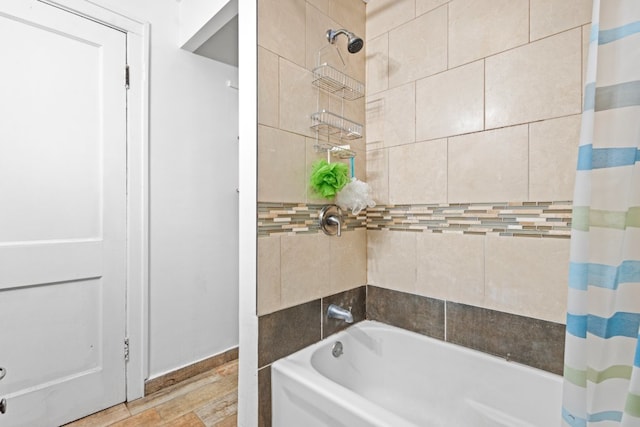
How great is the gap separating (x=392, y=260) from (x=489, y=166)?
67cm

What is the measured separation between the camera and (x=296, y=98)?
1384 mm

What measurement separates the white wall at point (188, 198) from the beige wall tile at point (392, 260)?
1.10 meters

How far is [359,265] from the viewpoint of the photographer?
171cm

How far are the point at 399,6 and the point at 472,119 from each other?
2.52 ft

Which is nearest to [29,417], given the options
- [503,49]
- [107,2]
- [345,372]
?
[345,372]

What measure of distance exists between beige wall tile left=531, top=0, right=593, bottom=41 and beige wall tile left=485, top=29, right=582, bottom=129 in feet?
0.09

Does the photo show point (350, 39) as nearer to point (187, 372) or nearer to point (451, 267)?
point (451, 267)

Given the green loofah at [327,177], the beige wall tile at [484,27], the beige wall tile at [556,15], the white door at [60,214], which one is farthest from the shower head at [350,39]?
the white door at [60,214]

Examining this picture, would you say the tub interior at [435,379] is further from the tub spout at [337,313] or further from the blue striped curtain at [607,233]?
the blue striped curtain at [607,233]

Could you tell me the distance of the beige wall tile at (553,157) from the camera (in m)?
1.10

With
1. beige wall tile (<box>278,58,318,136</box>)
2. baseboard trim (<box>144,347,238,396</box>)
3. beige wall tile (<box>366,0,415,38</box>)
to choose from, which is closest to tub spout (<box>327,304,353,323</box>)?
beige wall tile (<box>278,58,318,136</box>)

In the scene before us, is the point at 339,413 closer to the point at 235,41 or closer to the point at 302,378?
the point at 302,378

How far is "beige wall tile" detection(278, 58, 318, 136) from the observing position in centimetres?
133

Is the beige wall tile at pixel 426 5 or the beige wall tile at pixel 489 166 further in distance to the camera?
the beige wall tile at pixel 426 5
